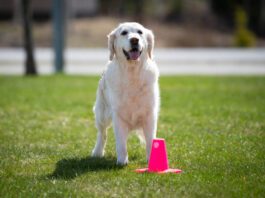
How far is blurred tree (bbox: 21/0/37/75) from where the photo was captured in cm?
2170

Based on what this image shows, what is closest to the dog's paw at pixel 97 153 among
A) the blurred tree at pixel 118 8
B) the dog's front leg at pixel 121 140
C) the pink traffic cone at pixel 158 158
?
the dog's front leg at pixel 121 140

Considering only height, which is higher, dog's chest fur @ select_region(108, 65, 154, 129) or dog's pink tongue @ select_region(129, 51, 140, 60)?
dog's pink tongue @ select_region(129, 51, 140, 60)

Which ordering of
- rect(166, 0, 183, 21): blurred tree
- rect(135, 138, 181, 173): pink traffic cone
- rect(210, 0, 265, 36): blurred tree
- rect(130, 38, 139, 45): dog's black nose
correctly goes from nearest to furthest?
1. rect(135, 138, 181, 173): pink traffic cone
2. rect(130, 38, 139, 45): dog's black nose
3. rect(210, 0, 265, 36): blurred tree
4. rect(166, 0, 183, 21): blurred tree

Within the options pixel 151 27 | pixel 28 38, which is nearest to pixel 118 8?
pixel 151 27

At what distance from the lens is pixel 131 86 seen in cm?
770

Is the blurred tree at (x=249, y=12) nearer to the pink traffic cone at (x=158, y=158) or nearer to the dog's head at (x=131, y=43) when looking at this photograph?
the dog's head at (x=131, y=43)

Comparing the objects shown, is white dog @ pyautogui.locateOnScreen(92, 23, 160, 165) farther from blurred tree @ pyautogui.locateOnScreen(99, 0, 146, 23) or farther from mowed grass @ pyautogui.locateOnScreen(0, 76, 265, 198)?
blurred tree @ pyautogui.locateOnScreen(99, 0, 146, 23)

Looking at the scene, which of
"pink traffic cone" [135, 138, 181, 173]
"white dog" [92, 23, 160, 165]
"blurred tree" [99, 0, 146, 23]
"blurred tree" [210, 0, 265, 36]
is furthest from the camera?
"blurred tree" [99, 0, 146, 23]

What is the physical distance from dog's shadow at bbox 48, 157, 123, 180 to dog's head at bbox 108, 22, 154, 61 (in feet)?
4.52

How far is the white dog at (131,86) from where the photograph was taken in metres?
7.66

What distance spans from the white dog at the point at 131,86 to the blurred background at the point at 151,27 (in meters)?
21.3

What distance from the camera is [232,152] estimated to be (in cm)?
833

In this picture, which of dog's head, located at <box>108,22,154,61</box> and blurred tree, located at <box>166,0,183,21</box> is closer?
dog's head, located at <box>108,22,154,61</box>

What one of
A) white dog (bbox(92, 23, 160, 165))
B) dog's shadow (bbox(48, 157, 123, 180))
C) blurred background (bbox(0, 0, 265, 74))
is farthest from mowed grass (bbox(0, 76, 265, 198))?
blurred background (bbox(0, 0, 265, 74))
